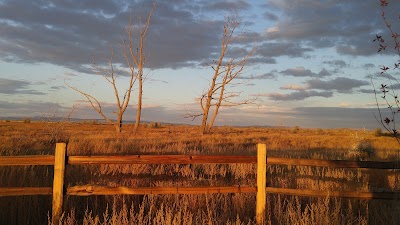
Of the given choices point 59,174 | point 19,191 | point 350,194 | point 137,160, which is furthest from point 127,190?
point 350,194

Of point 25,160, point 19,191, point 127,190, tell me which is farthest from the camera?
point 127,190

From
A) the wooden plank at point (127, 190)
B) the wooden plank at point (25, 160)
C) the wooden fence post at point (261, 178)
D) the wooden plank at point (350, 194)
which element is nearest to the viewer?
the wooden plank at point (25, 160)

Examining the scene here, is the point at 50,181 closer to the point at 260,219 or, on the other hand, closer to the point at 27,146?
the point at 260,219

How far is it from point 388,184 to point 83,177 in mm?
8405

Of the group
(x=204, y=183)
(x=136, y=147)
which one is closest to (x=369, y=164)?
(x=204, y=183)

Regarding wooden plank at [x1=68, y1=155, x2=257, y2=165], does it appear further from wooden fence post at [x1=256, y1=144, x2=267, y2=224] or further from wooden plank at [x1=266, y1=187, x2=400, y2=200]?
wooden plank at [x1=266, y1=187, x2=400, y2=200]

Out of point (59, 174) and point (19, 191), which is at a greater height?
point (59, 174)

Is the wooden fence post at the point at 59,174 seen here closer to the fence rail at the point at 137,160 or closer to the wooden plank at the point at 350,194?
the fence rail at the point at 137,160

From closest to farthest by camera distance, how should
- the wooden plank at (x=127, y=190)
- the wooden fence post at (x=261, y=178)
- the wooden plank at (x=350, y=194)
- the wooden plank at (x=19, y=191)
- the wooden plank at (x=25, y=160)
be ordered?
the wooden plank at (x=19, y=191) < the wooden plank at (x=25, y=160) < the wooden plank at (x=127, y=190) < the wooden fence post at (x=261, y=178) < the wooden plank at (x=350, y=194)

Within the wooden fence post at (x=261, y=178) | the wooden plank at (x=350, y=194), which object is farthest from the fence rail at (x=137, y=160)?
the wooden plank at (x=350, y=194)

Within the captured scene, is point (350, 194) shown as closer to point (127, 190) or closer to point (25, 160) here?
point (127, 190)

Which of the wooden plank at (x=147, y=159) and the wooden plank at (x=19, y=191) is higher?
the wooden plank at (x=147, y=159)

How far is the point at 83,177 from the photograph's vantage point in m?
8.84

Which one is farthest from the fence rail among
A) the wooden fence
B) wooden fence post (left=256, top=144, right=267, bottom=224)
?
wooden fence post (left=256, top=144, right=267, bottom=224)
